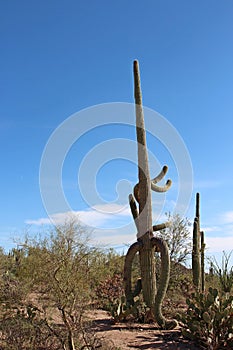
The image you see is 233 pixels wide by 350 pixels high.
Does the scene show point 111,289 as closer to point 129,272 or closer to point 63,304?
point 129,272

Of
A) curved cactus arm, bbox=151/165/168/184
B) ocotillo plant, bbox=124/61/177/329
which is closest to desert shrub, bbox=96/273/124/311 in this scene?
ocotillo plant, bbox=124/61/177/329

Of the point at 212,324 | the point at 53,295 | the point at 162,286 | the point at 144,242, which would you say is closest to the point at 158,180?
the point at 144,242

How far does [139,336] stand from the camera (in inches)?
305

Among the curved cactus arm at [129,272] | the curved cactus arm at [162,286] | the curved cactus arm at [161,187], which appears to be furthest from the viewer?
the curved cactus arm at [161,187]

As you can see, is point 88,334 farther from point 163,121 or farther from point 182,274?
point 182,274

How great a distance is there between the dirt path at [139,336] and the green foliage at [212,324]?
10.9 inches

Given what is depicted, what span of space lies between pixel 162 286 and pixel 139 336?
4.90 feet

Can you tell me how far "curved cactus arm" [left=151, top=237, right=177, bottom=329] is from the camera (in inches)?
336

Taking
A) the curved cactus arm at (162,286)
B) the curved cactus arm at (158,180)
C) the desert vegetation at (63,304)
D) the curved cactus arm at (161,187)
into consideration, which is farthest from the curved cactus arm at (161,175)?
the desert vegetation at (63,304)

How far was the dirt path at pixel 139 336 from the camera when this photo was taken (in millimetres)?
7058

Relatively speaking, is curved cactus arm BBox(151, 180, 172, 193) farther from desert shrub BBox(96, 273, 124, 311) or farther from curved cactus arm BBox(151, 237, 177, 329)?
desert shrub BBox(96, 273, 124, 311)

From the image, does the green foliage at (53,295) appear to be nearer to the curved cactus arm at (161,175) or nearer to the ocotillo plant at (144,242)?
the ocotillo plant at (144,242)

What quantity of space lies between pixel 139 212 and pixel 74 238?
3253mm

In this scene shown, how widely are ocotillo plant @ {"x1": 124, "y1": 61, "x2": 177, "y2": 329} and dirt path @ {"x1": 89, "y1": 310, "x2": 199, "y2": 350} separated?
0.49m
